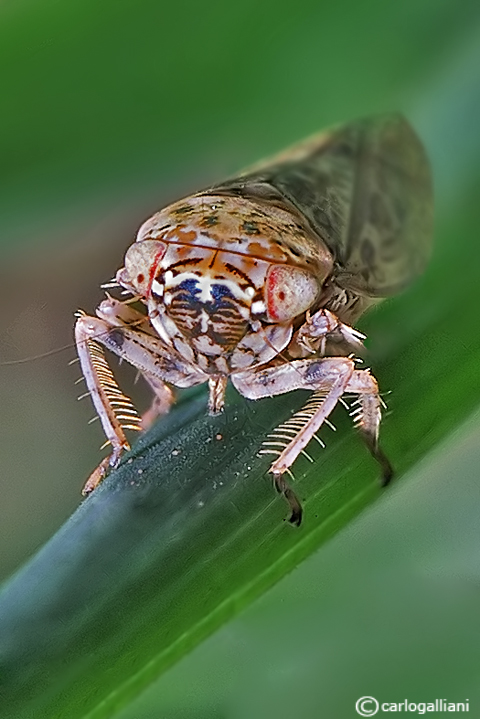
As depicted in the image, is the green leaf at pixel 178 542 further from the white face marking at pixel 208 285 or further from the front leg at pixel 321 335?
the white face marking at pixel 208 285

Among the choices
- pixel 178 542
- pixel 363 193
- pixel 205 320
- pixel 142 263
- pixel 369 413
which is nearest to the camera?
pixel 178 542

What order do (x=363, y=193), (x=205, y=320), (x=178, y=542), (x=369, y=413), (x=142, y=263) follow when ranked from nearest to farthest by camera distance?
(x=178, y=542), (x=369, y=413), (x=205, y=320), (x=142, y=263), (x=363, y=193)

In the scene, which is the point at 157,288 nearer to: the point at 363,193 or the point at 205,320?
the point at 205,320

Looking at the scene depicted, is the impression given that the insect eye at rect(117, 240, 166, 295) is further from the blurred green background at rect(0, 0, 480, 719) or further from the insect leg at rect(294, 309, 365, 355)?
the insect leg at rect(294, 309, 365, 355)

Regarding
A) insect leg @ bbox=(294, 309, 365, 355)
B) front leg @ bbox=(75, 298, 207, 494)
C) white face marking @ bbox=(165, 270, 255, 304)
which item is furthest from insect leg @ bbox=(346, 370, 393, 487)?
front leg @ bbox=(75, 298, 207, 494)

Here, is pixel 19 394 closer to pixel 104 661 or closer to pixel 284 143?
pixel 104 661

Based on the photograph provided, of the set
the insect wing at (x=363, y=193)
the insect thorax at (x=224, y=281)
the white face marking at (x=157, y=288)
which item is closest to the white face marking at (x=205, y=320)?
the insect thorax at (x=224, y=281)

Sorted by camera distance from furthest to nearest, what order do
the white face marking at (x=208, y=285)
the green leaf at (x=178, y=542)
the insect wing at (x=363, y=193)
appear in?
the insect wing at (x=363, y=193) → the white face marking at (x=208, y=285) → the green leaf at (x=178, y=542)

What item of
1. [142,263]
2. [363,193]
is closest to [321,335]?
[142,263]
